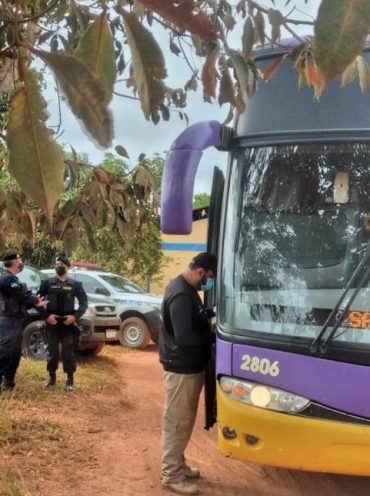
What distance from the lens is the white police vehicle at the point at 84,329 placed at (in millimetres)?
10234

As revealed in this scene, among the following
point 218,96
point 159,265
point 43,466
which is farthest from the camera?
point 159,265

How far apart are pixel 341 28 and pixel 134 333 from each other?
12700 millimetres

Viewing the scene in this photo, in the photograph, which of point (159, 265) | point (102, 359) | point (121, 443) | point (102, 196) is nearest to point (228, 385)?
point (102, 196)

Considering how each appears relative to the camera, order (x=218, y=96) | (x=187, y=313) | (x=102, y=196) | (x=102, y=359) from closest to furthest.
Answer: (x=218, y=96) < (x=102, y=196) < (x=187, y=313) < (x=102, y=359)

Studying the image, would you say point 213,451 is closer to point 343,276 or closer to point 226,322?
point 226,322

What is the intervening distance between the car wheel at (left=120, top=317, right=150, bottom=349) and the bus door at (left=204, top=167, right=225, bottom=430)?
7703 millimetres

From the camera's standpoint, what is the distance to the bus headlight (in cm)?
372

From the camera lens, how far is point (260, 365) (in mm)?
3855

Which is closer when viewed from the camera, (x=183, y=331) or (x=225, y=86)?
(x=225, y=86)

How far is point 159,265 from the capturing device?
67.7ft

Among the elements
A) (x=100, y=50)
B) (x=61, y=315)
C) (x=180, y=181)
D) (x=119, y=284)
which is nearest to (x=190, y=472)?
(x=180, y=181)

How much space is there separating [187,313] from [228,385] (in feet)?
2.35

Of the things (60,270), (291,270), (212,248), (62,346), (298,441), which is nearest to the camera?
(298,441)

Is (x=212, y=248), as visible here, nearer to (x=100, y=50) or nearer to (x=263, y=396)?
(x=263, y=396)
